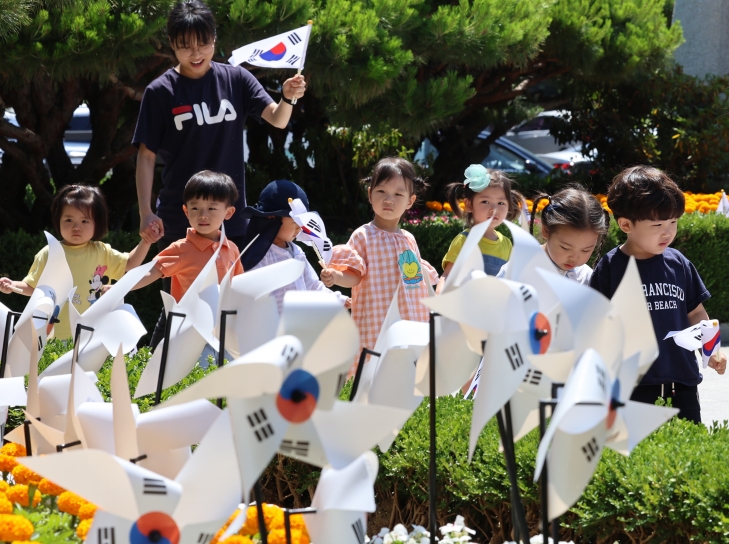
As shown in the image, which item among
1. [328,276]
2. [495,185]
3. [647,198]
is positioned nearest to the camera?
[647,198]

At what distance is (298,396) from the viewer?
5.46ft

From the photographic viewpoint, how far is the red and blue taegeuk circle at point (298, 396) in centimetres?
164

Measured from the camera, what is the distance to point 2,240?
6.65 m

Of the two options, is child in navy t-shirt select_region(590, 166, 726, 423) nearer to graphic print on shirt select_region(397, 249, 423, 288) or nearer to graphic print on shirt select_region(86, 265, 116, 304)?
graphic print on shirt select_region(397, 249, 423, 288)

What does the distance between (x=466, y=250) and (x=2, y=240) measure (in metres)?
5.39

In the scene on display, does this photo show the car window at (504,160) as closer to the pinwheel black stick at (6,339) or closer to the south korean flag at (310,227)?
the south korean flag at (310,227)

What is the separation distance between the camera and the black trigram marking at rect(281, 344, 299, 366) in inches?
63.0

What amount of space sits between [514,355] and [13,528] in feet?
3.22

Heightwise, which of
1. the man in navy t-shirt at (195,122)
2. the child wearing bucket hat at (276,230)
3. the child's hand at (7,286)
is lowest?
the child's hand at (7,286)

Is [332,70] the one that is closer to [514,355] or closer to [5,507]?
[5,507]

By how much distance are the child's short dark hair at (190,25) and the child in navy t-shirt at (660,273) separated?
1.88 meters

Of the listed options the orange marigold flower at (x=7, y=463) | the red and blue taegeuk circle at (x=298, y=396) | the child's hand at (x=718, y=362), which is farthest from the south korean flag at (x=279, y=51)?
the red and blue taegeuk circle at (x=298, y=396)

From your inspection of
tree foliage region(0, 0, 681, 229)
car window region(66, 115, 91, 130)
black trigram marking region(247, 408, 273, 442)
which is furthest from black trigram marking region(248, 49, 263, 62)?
car window region(66, 115, 91, 130)

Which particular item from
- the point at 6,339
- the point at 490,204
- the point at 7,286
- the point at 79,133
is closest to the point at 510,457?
the point at 6,339
